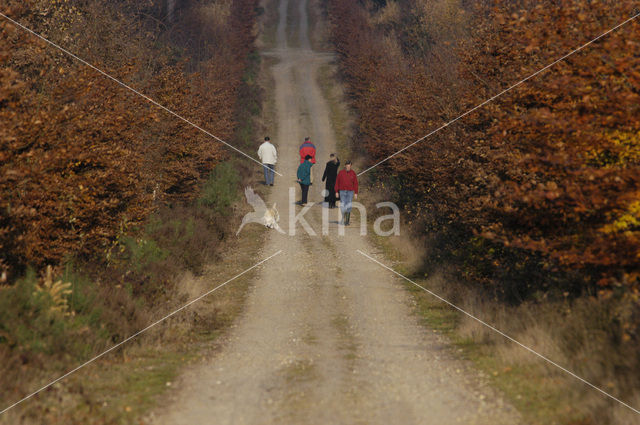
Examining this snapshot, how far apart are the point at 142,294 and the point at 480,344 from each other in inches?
229

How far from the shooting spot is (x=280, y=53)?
2320 inches

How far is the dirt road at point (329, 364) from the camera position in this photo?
6.61m

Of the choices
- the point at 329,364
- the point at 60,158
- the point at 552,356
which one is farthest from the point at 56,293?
the point at 552,356

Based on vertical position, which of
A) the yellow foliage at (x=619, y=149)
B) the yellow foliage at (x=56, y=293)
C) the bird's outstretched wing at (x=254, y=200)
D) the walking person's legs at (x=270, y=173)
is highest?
the walking person's legs at (x=270, y=173)

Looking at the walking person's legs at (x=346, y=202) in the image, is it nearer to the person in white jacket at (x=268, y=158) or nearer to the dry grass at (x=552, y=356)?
the person in white jacket at (x=268, y=158)

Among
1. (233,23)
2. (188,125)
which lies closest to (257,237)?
(188,125)

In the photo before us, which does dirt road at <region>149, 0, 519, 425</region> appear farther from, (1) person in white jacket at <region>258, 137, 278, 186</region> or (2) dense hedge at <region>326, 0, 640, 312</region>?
(1) person in white jacket at <region>258, 137, 278, 186</region>

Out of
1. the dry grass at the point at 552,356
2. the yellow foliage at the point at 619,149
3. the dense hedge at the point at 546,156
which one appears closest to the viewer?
the dry grass at the point at 552,356

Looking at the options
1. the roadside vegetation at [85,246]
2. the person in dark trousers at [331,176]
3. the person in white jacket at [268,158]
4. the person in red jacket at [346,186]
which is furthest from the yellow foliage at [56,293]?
the person in white jacket at [268,158]

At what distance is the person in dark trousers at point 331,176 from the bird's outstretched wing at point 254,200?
102 inches

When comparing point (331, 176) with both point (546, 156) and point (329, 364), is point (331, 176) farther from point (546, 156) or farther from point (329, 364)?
point (329, 364)

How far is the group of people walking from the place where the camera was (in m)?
19.2

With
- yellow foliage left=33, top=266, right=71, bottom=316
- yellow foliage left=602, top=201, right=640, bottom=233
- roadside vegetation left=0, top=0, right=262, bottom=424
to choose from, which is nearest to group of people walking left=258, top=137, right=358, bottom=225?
roadside vegetation left=0, top=0, right=262, bottom=424

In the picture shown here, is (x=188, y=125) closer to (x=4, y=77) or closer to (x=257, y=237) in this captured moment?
(x=257, y=237)
